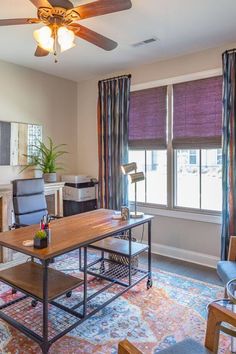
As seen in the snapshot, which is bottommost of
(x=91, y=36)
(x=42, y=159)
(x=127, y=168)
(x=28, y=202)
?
(x=28, y=202)

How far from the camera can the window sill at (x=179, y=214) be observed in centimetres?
349

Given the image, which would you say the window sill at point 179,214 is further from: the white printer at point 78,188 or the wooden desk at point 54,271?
the wooden desk at point 54,271

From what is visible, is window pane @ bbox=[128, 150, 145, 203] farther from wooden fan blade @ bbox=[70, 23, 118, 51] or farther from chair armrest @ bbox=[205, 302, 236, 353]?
chair armrest @ bbox=[205, 302, 236, 353]

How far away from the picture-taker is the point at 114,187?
424 cm

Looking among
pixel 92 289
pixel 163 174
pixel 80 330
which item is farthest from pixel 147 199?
pixel 80 330

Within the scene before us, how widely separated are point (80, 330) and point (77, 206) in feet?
7.67

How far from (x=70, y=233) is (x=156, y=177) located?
204 cm

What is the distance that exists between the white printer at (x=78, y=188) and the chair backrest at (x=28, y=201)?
1056mm

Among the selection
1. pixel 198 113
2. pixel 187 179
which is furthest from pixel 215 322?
pixel 198 113

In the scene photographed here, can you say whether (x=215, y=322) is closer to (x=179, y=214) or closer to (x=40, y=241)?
(x=40, y=241)

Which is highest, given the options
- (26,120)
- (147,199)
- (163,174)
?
(26,120)

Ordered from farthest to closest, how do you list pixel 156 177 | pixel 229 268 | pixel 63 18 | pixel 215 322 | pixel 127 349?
pixel 156 177 → pixel 229 268 → pixel 63 18 → pixel 215 322 → pixel 127 349

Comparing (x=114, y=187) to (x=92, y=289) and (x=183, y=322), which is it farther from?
(x=183, y=322)

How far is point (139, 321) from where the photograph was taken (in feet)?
7.55
